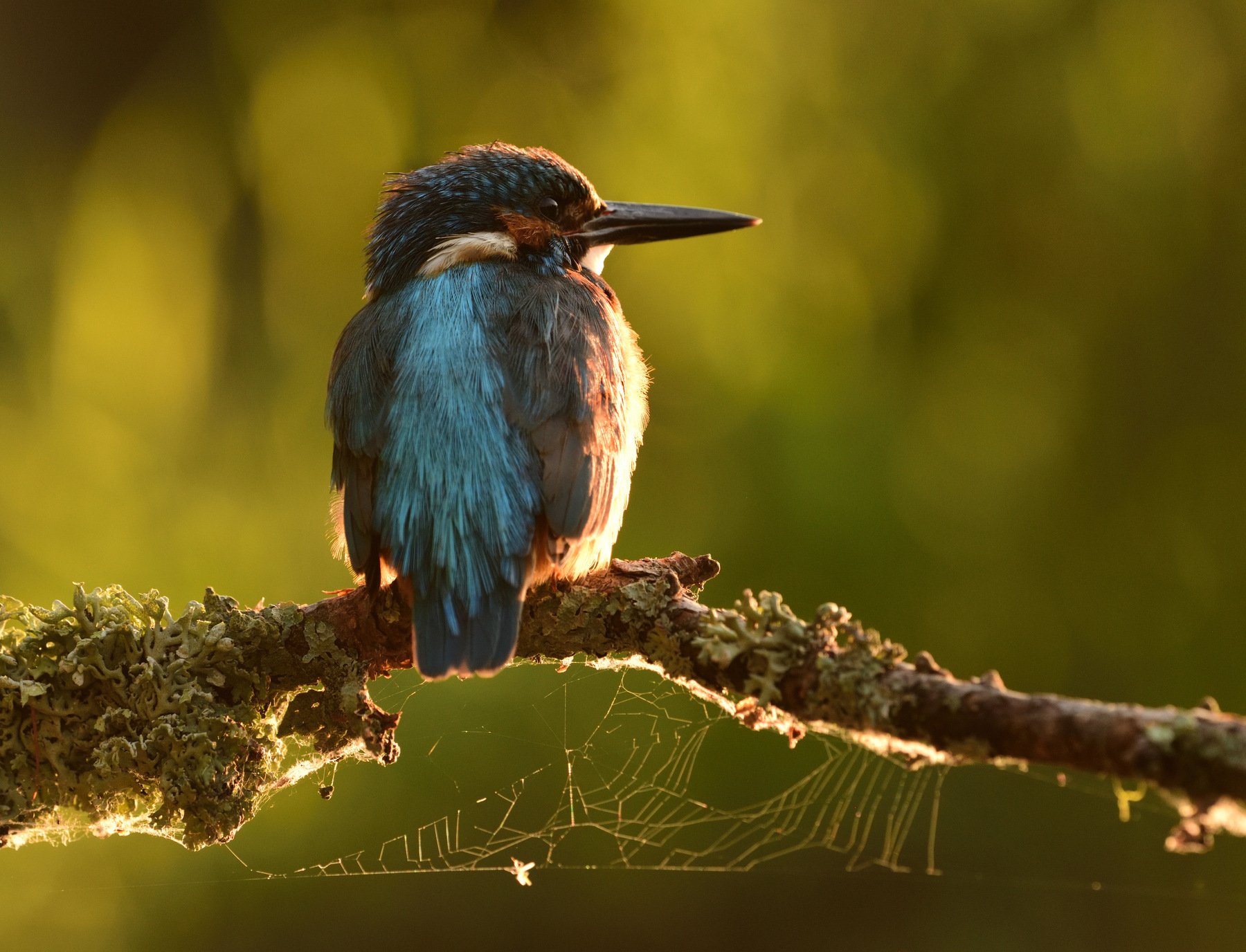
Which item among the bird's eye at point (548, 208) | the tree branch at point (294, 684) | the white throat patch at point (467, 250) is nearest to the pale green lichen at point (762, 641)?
the tree branch at point (294, 684)

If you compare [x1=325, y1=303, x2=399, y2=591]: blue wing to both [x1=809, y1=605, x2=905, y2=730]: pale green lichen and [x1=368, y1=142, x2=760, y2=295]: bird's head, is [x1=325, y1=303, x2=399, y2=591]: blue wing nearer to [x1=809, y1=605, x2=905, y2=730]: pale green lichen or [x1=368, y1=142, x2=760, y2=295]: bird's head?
[x1=368, y1=142, x2=760, y2=295]: bird's head

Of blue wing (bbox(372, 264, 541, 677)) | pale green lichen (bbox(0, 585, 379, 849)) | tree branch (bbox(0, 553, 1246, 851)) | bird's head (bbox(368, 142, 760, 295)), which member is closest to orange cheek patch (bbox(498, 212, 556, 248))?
bird's head (bbox(368, 142, 760, 295))

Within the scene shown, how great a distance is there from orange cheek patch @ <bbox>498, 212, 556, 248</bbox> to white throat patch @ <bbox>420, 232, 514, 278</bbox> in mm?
20

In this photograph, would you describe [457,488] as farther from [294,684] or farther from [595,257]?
[595,257]

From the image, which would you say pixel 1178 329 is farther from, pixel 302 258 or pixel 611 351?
pixel 302 258

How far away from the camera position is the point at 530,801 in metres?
2.05

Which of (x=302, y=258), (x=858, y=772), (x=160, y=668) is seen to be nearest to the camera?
(x=160, y=668)

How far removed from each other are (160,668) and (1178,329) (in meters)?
2.38

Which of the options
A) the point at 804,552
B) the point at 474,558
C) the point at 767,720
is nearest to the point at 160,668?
the point at 474,558

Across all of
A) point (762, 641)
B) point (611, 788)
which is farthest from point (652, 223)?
point (762, 641)

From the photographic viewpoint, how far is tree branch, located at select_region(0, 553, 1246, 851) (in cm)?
113

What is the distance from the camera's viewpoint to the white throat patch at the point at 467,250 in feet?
6.23

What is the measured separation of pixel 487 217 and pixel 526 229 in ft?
0.25

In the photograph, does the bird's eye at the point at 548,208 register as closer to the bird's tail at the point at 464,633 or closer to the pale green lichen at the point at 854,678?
the bird's tail at the point at 464,633
